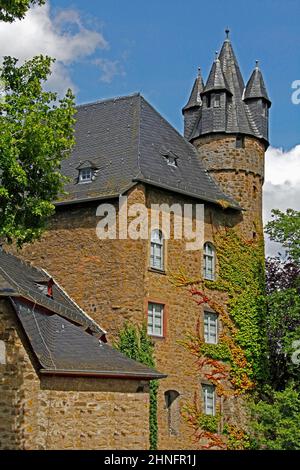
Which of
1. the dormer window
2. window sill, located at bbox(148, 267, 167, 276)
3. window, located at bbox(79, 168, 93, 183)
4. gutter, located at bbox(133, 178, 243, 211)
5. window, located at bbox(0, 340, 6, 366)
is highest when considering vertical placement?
the dormer window

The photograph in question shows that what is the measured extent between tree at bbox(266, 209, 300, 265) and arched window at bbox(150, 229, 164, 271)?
16.2ft

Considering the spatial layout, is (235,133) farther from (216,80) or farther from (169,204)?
(169,204)

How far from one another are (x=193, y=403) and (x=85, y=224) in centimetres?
720

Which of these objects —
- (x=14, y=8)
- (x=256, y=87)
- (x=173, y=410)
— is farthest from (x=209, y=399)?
(x=14, y=8)

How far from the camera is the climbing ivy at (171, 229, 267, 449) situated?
100.0ft

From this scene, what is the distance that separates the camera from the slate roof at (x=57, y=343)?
21328mm

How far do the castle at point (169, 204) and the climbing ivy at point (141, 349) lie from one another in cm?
37

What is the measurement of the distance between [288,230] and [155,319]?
6484 mm

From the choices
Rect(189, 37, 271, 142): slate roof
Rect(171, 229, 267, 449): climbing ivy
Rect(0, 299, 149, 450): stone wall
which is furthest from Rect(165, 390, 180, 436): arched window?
Rect(189, 37, 271, 142): slate roof

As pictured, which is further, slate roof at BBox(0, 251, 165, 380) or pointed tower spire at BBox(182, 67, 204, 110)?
pointed tower spire at BBox(182, 67, 204, 110)

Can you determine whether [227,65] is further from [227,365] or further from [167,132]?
[227,365]

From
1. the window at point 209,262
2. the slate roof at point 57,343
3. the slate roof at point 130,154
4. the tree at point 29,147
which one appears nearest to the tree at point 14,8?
the tree at point 29,147

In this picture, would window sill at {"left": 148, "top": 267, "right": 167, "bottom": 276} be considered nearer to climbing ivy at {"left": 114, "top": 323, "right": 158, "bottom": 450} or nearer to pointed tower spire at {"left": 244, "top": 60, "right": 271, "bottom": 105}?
climbing ivy at {"left": 114, "top": 323, "right": 158, "bottom": 450}

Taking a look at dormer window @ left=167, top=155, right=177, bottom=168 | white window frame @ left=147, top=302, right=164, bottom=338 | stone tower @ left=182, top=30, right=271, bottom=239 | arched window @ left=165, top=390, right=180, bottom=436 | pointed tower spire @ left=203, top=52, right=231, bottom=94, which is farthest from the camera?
pointed tower spire @ left=203, top=52, right=231, bottom=94
